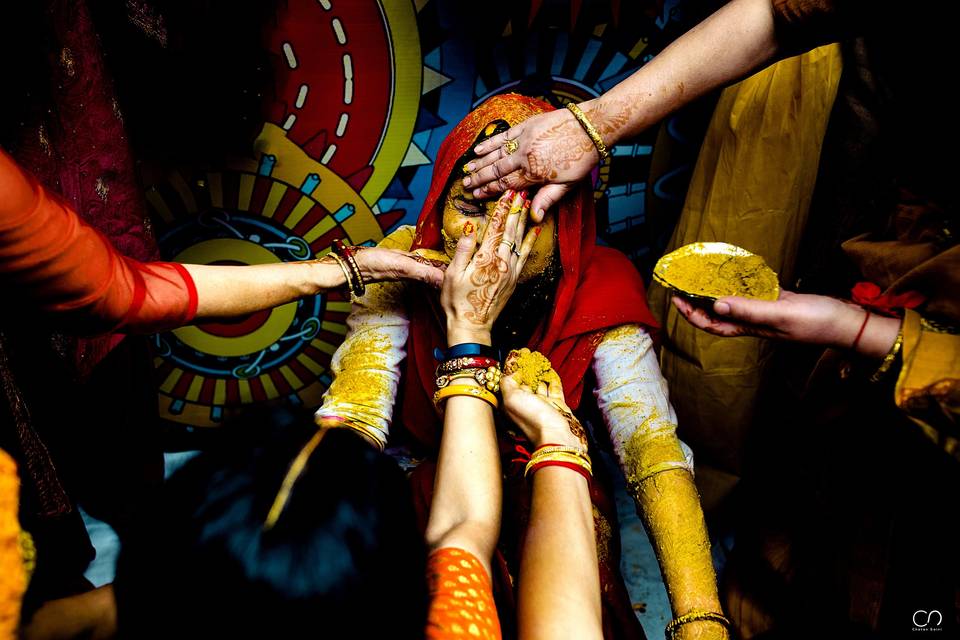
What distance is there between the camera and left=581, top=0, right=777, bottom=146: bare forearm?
1354 mm

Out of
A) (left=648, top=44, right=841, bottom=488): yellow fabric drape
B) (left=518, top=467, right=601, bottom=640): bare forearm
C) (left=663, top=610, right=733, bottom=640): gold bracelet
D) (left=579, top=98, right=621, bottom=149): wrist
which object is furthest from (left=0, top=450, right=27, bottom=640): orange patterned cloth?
(left=648, top=44, right=841, bottom=488): yellow fabric drape

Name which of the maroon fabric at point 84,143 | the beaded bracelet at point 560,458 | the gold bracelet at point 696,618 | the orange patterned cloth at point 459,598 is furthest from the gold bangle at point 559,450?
the maroon fabric at point 84,143

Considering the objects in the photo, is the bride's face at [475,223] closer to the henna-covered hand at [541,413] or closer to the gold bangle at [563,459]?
the henna-covered hand at [541,413]

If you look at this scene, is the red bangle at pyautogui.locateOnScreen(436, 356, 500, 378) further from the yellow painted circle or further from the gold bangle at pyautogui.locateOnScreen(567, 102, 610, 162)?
the yellow painted circle

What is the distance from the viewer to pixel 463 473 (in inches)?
40.6

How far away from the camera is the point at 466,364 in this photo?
4.06ft

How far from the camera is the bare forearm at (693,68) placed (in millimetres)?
1354

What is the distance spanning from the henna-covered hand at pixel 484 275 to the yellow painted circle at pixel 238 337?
1.33m

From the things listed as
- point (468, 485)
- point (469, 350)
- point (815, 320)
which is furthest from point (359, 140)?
point (815, 320)

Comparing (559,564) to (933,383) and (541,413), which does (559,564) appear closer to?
(541,413)

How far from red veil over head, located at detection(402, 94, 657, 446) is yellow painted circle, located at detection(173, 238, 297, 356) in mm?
1035

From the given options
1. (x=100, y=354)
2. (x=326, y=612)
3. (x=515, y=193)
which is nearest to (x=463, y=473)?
(x=326, y=612)

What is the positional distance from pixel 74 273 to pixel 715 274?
4.94 feet

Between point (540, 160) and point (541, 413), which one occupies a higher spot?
point (540, 160)
